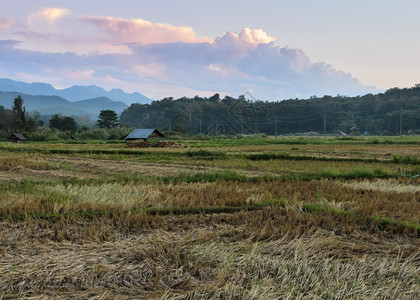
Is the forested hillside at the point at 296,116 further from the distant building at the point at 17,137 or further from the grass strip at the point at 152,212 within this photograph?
the grass strip at the point at 152,212

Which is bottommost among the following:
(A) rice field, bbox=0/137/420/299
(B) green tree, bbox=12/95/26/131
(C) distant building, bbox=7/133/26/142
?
(A) rice field, bbox=0/137/420/299

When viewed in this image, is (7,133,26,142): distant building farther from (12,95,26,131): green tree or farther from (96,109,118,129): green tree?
(96,109,118,129): green tree

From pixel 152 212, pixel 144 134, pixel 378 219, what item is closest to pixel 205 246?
pixel 152 212

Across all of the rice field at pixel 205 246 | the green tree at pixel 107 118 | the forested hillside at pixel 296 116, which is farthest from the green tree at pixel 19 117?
the rice field at pixel 205 246

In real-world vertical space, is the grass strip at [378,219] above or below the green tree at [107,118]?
below

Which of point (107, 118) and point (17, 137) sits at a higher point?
point (107, 118)

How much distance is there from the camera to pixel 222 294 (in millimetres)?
2766

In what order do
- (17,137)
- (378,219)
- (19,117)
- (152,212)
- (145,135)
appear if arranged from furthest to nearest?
(19,117) → (17,137) → (145,135) → (152,212) → (378,219)

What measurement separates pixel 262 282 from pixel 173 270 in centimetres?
78

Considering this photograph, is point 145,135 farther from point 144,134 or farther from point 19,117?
point 19,117

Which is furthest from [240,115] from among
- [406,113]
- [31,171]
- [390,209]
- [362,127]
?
[390,209]

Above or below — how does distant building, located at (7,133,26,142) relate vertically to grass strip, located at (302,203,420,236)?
above

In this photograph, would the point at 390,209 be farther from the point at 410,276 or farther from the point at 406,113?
the point at 406,113

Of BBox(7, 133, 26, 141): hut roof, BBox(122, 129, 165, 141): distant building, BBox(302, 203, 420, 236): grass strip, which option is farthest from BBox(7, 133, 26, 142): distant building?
BBox(302, 203, 420, 236): grass strip
